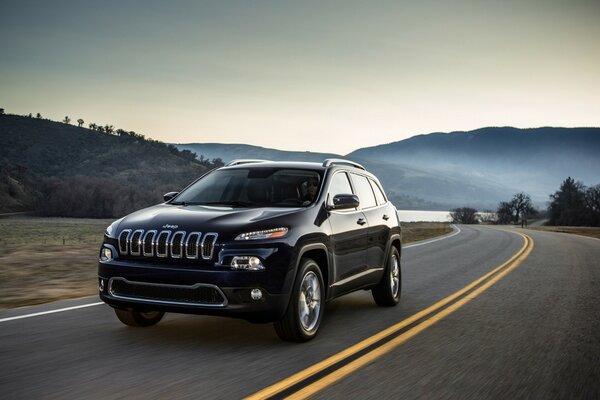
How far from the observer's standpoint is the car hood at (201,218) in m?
5.63

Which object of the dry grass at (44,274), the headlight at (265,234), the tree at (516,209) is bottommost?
the tree at (516,209)

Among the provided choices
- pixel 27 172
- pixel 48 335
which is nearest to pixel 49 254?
pixel 48 335

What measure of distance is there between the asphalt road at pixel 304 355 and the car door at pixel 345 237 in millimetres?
641

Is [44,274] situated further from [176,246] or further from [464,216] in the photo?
[464,216]

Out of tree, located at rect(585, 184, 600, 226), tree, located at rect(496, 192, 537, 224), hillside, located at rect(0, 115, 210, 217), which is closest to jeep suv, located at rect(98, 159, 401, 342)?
hillside, located at rect(0, 115, 210, 217)

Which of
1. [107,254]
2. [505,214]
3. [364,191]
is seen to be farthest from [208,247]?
[505,214]

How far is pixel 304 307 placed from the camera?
6121 mm

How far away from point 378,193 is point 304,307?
10.4ft

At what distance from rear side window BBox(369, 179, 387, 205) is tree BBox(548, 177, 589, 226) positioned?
135914 mm

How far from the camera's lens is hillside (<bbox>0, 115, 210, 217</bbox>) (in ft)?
427

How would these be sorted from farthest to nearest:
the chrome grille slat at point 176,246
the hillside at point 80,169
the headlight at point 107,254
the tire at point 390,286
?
the hillside at point 80,169, the tire at point 390,286, the headlight at point 107,254, the chrome grille slat at point 176,246

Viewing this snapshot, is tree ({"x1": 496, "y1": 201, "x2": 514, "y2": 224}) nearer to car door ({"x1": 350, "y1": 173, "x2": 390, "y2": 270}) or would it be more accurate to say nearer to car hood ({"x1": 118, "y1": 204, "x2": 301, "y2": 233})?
car door ({"x1": 350, "y1": 173, "x2": 390, "y2": 270})

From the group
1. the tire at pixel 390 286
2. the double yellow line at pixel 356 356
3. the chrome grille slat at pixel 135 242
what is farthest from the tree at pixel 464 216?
the chrome grille slat at pixel 135 242

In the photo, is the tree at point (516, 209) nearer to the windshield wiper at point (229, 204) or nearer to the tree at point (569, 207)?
the tree at point (569, 207)
